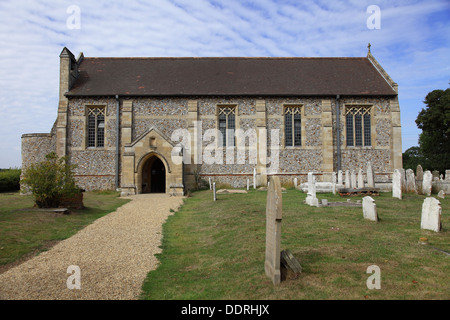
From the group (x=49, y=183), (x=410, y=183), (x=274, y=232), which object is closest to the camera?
(x=274, y=232)

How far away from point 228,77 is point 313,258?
72.4 feet

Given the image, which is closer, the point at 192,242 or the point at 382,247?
the point at 382,247

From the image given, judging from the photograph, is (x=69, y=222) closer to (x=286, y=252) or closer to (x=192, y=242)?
(x=192, y=242)

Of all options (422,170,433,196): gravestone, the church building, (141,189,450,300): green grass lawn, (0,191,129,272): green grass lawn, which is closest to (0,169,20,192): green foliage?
the church building

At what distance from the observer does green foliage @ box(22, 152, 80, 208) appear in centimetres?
1302

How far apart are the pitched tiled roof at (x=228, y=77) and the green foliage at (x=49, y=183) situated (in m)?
12.1

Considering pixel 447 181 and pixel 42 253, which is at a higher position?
pixel 447 181

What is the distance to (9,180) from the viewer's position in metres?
26.0

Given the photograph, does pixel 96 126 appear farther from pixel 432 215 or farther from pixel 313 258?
pixel 432 215

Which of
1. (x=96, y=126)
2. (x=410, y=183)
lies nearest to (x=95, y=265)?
(x=410, y=183)

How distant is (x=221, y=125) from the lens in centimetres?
2528

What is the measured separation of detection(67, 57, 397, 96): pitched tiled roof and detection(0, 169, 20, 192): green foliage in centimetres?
829
